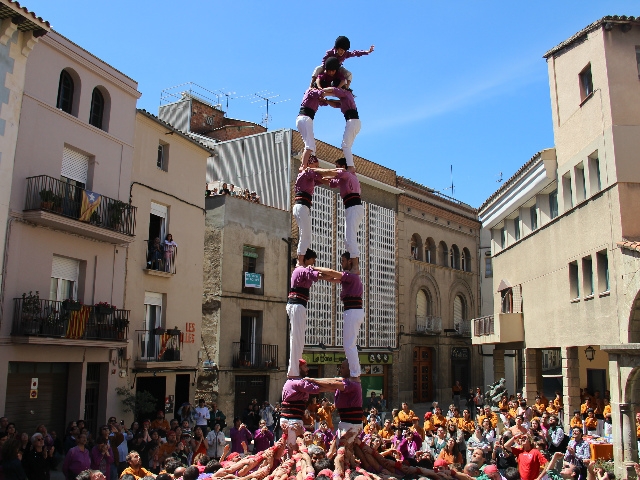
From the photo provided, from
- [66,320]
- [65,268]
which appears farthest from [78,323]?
[65,268]

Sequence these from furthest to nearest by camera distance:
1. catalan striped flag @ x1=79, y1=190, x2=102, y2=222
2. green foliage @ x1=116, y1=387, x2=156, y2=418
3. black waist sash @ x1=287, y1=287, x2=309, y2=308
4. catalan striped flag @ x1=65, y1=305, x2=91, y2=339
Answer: green foliage @ x1=116, y1=387, x2=156, y2=418 → catalan striped flag @ x1=79, y1=190, x2=102, y2=222 → catalan striped flag @ x1=65, y1=305, x2=91, y2=339 → black waist sash @ x1=287, y1=287, x2=309, y2=308

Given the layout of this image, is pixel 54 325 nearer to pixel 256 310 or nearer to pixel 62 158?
pixel 62 158

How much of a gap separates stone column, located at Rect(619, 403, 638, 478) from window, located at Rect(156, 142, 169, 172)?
15.5m

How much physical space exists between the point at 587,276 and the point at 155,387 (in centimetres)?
1363

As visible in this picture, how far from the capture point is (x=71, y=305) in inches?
668

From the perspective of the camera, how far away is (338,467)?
8672mm

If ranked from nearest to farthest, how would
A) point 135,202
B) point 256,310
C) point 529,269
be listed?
1. point 135,202
2. point 529,269
3. point 256,310

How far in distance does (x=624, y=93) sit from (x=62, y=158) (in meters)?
15.0

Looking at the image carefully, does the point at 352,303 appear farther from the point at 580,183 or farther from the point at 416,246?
the point at 416,246

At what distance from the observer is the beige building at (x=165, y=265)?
20.8 meters

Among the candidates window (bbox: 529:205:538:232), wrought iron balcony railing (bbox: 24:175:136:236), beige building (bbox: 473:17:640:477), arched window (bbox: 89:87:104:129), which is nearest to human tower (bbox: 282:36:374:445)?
beige building (bbox: 473:17:640:477)

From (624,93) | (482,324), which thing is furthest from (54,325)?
(482,324)

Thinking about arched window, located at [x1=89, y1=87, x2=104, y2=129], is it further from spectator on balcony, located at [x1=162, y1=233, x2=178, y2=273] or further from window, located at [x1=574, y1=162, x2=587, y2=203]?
window, located at [x1=574, y1=162, x2=587, y2=203]

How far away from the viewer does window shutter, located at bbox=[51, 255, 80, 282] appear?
17.9 m
